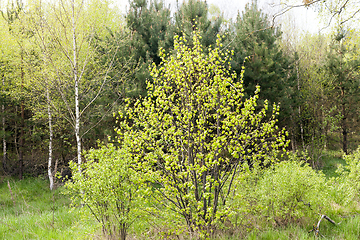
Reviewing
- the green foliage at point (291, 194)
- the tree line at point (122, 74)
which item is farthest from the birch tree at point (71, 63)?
the green foliage at point (291, 194)

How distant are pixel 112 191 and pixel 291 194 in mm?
3224

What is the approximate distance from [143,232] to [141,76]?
6.02 meters

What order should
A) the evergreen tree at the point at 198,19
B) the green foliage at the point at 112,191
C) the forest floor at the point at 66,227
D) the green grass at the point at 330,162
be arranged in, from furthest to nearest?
1. the green grass at the point at 330,162
2. the evergreen tree at the point at 198,19
3. the forest floor at the point at 66,227
4. the green foliage at the point at 112,191

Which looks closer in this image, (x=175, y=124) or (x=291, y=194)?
(x=175, y=124)

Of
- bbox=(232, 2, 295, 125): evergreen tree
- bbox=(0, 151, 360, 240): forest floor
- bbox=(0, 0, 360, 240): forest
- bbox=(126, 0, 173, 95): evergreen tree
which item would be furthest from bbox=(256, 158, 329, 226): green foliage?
bbox=(126, 0, 173, 95): evergreen tree

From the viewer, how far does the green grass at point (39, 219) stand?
15.6 feet

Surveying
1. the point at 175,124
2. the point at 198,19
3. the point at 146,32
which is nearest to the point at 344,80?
the point at 198,19

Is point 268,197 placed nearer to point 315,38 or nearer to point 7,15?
point 7,15

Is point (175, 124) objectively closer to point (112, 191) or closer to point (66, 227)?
point (112, 191)

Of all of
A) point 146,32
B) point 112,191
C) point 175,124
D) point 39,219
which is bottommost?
point 39,219

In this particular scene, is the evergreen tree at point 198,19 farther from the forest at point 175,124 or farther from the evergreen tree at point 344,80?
the evergreen tree at point 344,80

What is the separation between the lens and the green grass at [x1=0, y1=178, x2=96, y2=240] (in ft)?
15.6

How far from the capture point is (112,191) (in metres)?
3.77

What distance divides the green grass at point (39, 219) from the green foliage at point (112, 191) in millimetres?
314
